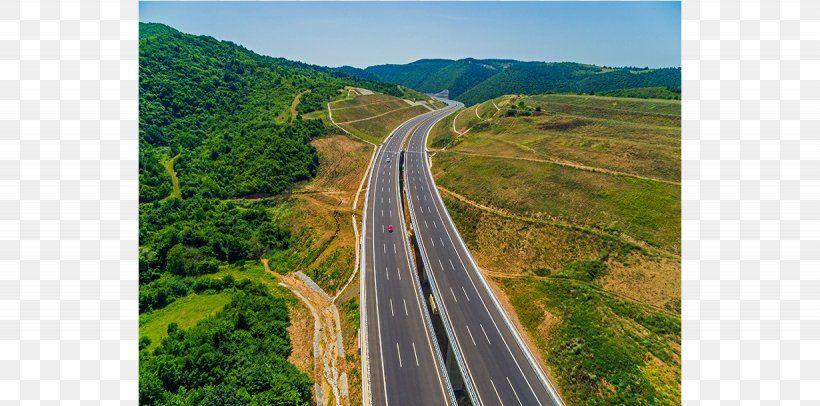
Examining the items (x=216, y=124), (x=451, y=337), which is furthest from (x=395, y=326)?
(x=216, y=124)

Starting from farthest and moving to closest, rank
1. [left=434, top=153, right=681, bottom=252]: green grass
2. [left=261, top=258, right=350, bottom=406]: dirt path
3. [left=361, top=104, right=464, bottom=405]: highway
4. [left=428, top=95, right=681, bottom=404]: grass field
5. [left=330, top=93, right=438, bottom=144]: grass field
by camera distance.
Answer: [left=330, top=93, right=438, bottom=144]: grass field, [left=434, top=153, right=681, bottom=252]: green grass, [left=428, top=95, right=681, bottom=404]: grass field, [left=261, top=258, right=350, bottom=406]: dirt path, [left=361, top=104, right=464, bottom=405]: highway

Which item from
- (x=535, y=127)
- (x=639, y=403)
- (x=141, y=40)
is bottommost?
(x=639, y=403)

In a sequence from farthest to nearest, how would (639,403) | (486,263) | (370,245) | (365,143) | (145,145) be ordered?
(365,143) → (145,145) → (370,245) → (486,263) → (639,403)

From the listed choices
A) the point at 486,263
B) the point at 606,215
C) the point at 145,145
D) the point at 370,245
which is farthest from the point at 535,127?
the point at 145,145

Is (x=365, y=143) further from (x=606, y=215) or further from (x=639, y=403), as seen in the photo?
(x=639, y=403)

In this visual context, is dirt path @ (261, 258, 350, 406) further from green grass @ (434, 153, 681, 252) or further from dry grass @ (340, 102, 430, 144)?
dry grass @ (340, 102, 430, 144)

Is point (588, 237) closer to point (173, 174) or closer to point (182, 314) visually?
point (182, 314)

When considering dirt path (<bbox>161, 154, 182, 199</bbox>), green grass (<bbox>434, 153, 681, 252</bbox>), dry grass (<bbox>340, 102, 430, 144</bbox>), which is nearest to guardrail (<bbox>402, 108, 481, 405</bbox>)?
green grass (<bbox>434, 153, 681, 252</bbox>)
